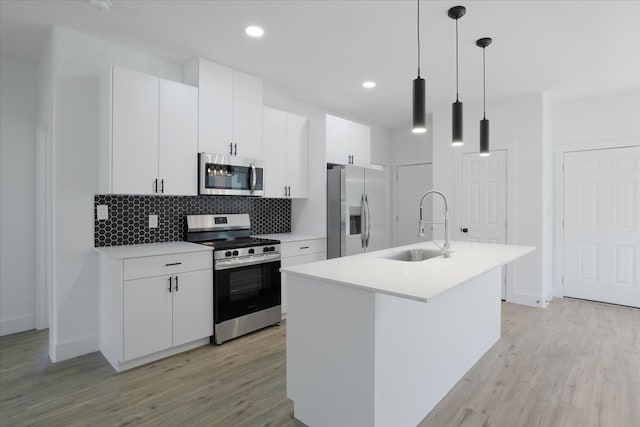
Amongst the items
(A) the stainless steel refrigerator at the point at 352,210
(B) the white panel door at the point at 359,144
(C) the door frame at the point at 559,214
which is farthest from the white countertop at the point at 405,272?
(C) the door frame at the point at 559,214

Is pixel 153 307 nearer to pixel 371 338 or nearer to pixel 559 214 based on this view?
pixel 371 338

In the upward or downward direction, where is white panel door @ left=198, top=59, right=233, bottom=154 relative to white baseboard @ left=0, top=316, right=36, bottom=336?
upward

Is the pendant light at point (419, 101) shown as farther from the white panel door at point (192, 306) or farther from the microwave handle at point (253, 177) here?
the white panel door at point (192, 306)

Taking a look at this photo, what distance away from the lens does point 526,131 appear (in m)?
4.40

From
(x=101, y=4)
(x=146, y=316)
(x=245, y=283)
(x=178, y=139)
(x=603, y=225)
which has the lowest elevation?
(x=146, y=316)

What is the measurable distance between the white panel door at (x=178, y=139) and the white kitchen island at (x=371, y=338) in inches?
67.2

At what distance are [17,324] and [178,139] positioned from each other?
95.3 inches

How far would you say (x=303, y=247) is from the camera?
3990 mm

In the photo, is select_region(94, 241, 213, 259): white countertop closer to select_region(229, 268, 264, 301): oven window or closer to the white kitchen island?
select_region(229, 268, 264, 301): oven window

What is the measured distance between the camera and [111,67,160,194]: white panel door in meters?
2.88

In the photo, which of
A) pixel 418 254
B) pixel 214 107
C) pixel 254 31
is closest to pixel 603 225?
pixel 418 254

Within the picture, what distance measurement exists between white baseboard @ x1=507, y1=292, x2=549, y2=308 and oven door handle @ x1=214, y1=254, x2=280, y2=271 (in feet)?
10.2

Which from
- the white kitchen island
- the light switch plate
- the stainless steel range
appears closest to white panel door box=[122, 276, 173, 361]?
the stainless steel range

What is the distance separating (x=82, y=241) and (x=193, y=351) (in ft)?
4.32
